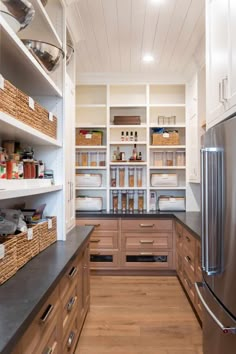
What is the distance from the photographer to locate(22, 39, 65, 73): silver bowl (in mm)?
1906

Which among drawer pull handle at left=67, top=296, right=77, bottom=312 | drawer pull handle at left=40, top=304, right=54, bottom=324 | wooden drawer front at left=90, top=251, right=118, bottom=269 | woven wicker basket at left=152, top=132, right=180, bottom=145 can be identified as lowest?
wooden drawer front at left=90, top=251, right=118, bottom=269

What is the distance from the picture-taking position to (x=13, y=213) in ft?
6.10

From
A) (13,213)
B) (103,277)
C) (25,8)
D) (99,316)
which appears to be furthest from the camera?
(103,277)

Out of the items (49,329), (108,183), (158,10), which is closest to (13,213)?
(49,329)

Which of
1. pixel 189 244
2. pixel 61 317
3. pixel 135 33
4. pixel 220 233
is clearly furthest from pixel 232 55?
pixel 189 244

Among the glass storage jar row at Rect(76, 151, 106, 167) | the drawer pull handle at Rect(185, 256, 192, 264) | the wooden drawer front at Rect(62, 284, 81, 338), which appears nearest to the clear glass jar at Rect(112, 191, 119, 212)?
the glass storage jar row at Rect(76, 151, 106, 167)

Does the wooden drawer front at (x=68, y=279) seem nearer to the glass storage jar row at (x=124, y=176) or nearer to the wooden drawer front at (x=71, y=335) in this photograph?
the wooden drawer front at (x=71, y=335)

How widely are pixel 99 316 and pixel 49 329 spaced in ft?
5.14

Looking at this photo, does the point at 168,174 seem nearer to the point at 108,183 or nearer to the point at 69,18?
the point at 108,183

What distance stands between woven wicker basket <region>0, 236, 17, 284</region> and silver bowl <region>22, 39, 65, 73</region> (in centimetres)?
107

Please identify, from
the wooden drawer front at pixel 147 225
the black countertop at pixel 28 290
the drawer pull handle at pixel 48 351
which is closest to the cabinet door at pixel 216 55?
the black countertop at pixel 28 290

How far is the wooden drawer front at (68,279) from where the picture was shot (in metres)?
1.82

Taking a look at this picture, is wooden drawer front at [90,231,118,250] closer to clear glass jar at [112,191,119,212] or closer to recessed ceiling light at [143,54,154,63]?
clear glass jar at [112,191,119,212]

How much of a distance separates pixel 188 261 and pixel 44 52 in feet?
7.79
